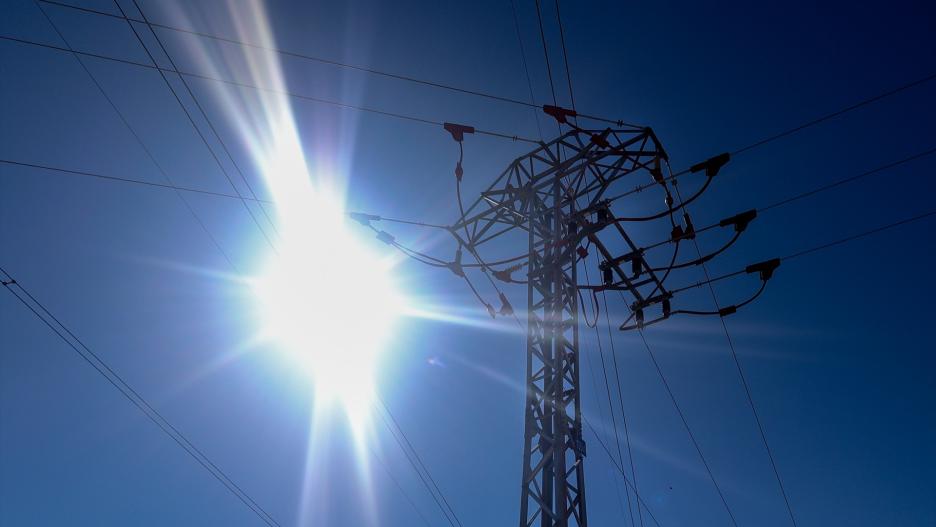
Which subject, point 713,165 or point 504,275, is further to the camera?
point 504,275

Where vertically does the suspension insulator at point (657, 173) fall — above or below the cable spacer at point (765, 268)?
above

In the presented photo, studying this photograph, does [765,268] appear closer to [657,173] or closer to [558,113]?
[657,173]

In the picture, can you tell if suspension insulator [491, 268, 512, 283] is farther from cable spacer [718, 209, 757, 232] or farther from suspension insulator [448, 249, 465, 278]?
cable spacer [718, 209, 757, 232]

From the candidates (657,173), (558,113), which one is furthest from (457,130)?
(657,173)

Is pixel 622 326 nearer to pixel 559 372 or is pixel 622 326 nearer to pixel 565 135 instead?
pixel 559 372

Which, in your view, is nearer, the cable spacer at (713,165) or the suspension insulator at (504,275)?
the cable spacer at (713,165)

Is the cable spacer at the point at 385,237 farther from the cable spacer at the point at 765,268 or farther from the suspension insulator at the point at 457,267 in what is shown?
the cable spacer at the point at 765,268

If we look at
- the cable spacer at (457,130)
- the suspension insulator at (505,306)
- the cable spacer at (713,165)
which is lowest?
the suspension insulator at (505,306)

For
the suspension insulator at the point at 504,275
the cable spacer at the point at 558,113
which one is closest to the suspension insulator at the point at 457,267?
the suspension insulator at the point at 504,275

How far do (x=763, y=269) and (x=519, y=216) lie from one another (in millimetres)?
4962

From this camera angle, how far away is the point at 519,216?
1040 centimetres

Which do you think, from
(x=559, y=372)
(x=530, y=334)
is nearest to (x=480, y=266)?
(x=530, y=334)

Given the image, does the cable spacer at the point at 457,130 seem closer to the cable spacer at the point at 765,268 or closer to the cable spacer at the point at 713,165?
the cable spacer at the point at 713,165

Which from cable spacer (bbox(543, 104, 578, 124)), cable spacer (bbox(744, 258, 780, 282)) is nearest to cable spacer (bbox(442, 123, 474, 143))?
cable spacer (bbox(543, 104, 578, 124))
